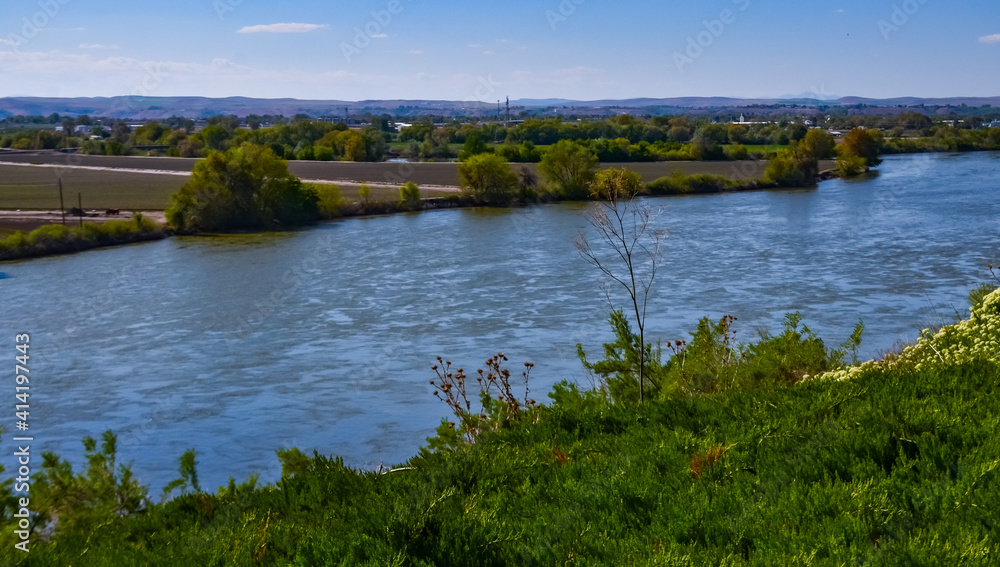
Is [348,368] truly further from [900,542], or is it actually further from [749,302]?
[900,542]

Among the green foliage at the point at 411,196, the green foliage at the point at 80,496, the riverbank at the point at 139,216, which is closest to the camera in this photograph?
the green foliage at the point at 80,496

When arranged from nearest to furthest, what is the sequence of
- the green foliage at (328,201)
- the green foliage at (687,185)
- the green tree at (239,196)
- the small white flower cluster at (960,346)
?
the small white flower cluster at (960,346), the green tree at (239,196), the green foliage at (328,201), the green foliage at (687,185)

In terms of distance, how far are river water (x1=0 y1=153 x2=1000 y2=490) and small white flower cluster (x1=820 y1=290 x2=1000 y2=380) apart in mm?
5736

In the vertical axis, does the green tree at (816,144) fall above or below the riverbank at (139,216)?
above

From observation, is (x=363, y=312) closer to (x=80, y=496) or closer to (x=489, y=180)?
(x=80, y=496)

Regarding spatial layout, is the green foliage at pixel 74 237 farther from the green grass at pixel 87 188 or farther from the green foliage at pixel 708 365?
the green foliage at pixel 708 365

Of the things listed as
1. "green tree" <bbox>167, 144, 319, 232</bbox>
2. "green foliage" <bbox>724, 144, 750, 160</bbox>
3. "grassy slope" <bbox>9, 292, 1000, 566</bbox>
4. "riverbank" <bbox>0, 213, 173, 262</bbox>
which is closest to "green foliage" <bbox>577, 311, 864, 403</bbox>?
"grassy slope" <bbox>9, 292, 1000, 566</bbox>

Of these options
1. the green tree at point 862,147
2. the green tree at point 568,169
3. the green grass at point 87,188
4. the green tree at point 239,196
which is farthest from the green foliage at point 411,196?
the green tree at point 862,147

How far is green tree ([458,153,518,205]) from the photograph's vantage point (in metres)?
44.4

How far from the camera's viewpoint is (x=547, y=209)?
41.9 metres

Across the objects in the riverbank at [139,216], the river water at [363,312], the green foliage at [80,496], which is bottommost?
the river water at [363,312]

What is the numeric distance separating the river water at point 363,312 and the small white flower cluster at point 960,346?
5.74 meters

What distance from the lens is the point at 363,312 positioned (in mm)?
19719

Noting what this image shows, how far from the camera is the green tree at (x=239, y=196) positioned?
35.5 metres
